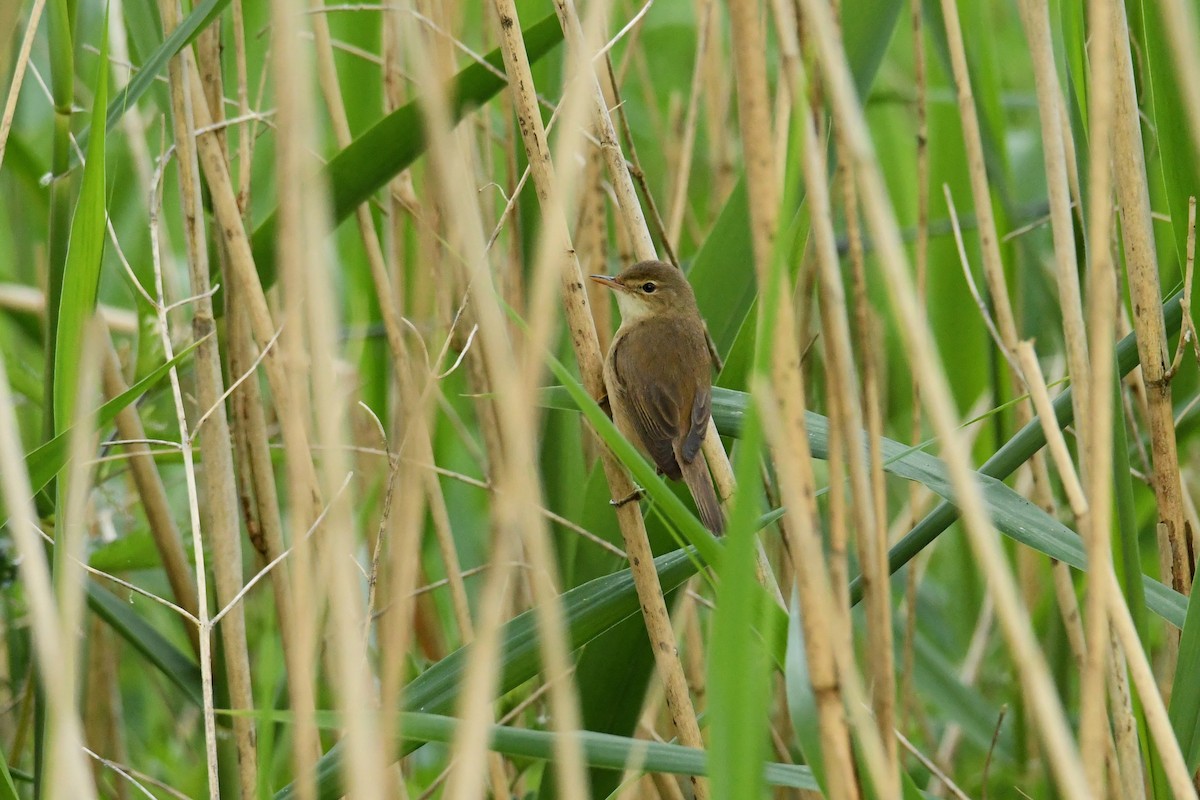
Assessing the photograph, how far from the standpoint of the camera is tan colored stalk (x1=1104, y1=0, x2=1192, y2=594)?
1.72 meters

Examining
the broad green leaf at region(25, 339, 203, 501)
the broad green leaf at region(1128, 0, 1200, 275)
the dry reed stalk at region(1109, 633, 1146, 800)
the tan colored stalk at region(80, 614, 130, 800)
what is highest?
the broad green leaf at region(1128, 0, 1200, 275)

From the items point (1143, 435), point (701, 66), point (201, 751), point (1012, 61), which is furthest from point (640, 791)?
point (1012, 61)

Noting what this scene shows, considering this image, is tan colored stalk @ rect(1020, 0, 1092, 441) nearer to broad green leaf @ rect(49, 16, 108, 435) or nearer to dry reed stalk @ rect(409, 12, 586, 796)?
dry reed stalk @ rect(409, 12, 586, 796)

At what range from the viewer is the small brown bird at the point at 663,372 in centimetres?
242

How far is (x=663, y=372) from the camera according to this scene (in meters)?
2.81

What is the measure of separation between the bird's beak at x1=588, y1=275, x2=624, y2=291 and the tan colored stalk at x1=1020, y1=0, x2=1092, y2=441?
3.68ft

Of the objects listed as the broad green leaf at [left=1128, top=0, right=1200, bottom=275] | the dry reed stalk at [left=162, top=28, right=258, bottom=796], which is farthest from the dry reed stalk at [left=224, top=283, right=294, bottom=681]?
the broad green leaf at [left=1128, top=0, right=1200, bottom=275]

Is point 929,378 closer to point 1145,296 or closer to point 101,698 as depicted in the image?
point 1145,296

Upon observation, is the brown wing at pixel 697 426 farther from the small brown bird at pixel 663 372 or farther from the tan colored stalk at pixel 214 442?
the tan colored stalk at pixel 214 442

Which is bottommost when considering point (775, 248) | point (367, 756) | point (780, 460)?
point (367, 756)

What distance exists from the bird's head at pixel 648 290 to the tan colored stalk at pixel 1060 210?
862 millimetres

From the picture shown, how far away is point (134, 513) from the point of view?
10.5ft

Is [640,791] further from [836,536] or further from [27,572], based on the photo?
[27,572]

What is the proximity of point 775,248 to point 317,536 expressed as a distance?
4.84ft
